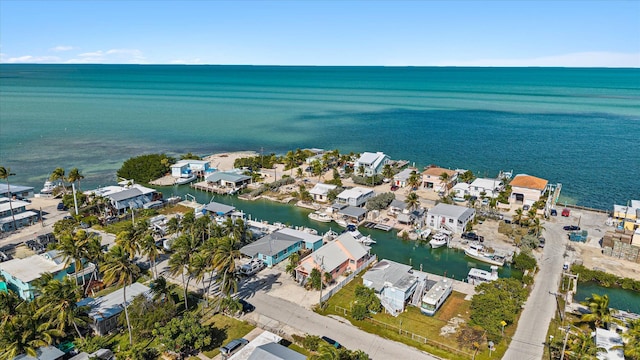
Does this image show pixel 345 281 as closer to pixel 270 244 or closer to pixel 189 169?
pixel 270 244

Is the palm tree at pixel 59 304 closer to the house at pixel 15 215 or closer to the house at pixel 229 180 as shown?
the house at pixel 15 215

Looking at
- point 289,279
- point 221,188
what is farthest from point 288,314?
point 221,188

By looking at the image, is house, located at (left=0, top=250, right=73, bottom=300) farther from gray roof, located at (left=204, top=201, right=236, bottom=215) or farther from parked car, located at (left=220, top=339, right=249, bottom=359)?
gray roof, located at (left=204, top=201, right=236, bottom=215)

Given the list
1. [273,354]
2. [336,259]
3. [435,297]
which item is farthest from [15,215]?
[435,297]

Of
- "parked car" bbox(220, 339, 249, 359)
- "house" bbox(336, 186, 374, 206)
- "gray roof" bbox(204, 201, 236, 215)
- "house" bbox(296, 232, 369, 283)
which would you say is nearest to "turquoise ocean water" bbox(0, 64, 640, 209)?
"gray roof" bbox(204, 201, 236, 215)

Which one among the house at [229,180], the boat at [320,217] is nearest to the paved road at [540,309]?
the boat at [320,217]
